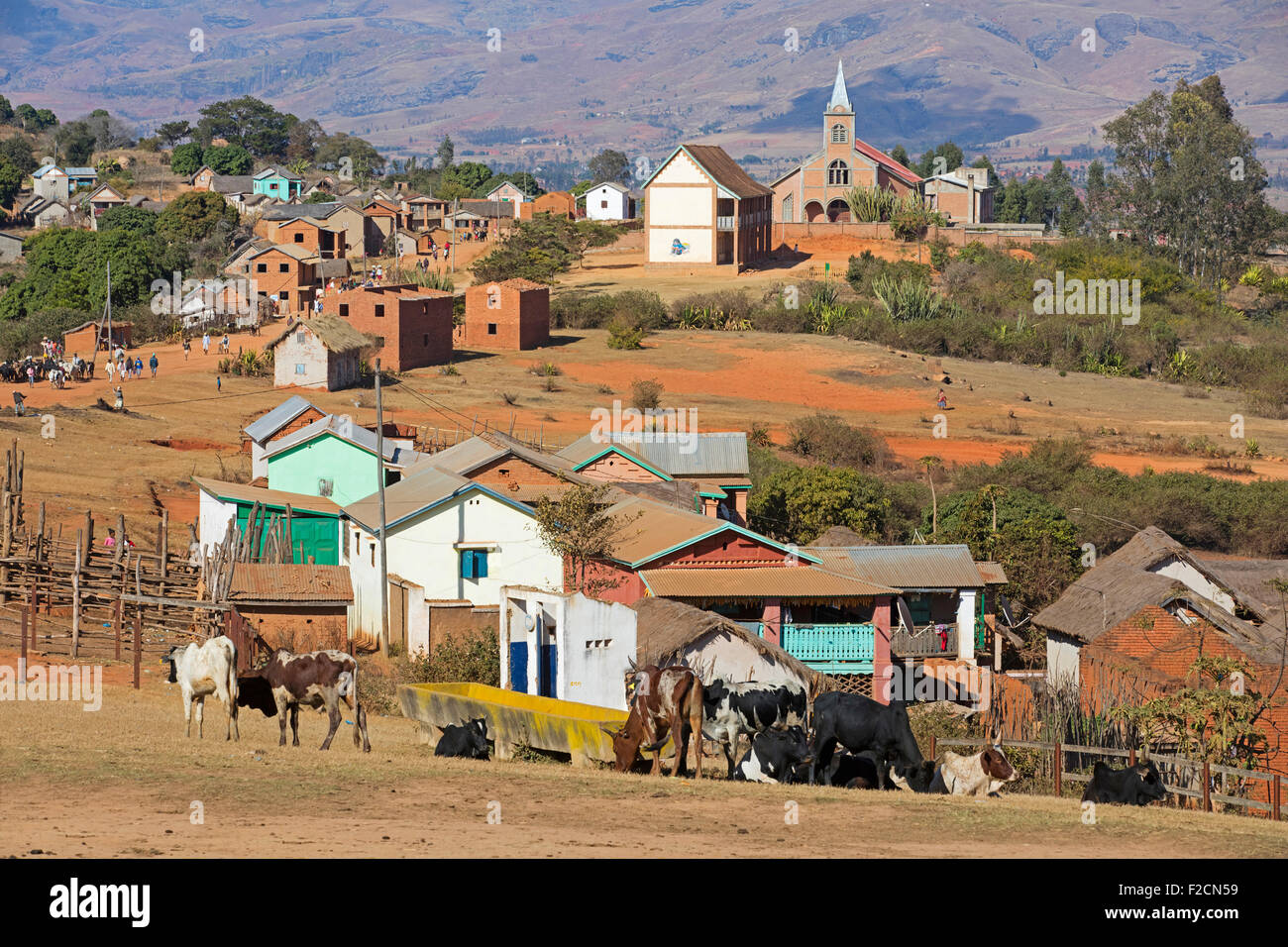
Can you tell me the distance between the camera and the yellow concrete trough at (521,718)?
2050 centimetres

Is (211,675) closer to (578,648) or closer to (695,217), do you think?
(578,648)

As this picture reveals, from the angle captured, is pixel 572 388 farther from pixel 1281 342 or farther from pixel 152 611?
pixel 1281 342

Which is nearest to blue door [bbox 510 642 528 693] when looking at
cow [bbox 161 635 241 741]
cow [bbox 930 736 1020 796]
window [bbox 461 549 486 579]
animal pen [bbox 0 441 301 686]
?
animal pen [bbox 0 441 301 686]

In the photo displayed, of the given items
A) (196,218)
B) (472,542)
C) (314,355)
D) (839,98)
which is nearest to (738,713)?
(472,542)

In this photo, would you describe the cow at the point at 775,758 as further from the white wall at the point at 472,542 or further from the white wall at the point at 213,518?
the white wall at the point at 213,518

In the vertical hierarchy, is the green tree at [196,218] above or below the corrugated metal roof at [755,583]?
above

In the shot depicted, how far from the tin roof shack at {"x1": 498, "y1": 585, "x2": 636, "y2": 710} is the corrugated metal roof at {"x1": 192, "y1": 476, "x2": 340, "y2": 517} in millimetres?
13711

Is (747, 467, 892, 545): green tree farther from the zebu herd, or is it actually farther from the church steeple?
the church steeple

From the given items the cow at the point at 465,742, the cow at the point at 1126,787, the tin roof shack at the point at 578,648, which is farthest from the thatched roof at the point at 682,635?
the cow at the point at 1126,787

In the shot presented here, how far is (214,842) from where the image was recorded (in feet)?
45.7

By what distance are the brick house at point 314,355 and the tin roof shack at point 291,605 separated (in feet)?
94.4
